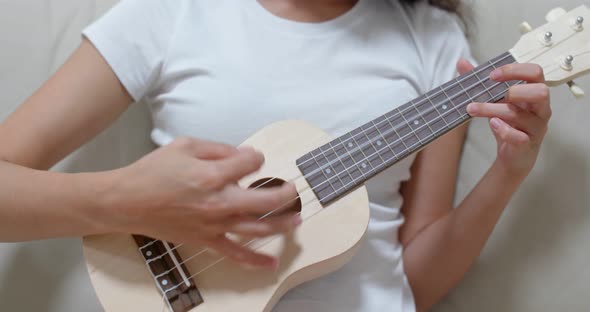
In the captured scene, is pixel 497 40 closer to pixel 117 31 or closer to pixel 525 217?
pixel 525 217

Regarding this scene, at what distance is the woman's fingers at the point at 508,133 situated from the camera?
766 mm

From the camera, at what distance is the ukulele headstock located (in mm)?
804

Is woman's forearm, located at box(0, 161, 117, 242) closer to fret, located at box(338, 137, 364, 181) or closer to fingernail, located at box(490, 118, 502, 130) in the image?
fret, located at box(338, 137, 364, 181)

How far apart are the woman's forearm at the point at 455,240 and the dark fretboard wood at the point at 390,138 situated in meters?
0.14

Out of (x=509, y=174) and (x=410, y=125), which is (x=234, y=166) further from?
(x=509, y=174)

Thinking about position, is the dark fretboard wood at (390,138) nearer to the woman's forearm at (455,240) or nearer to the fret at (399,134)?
the fret at (399,134)

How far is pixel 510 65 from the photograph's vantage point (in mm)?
762

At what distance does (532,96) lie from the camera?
738mm

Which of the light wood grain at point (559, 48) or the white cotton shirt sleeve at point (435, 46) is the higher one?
the white cotton shirt sleeve at point (435, 46)

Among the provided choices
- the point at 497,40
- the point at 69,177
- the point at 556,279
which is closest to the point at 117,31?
the point at 69,177

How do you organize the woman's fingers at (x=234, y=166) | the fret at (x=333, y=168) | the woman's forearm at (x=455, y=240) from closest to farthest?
the woman's fingers at (x=234, y=166) → the fret at (x=333, y=168) → the woman's forearm at (x=455, y=240)

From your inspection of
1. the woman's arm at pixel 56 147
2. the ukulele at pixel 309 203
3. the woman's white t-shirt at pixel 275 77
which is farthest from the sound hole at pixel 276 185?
the woman's arm at pixel 56 147

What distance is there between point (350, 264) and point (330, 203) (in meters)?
0.16

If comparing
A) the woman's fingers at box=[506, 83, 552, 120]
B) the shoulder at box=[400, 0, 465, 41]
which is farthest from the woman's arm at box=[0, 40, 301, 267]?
the shoulder at box=[400, 0, 465, 41]
